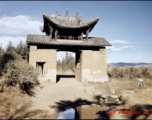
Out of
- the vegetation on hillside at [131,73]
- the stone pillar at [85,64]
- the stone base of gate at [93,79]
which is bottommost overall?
the stone base of gate at [93,79]

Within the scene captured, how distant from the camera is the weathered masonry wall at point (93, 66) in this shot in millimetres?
16203

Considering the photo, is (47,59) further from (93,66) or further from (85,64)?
(93,66)

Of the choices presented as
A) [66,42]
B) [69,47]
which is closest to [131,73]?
[69,47]

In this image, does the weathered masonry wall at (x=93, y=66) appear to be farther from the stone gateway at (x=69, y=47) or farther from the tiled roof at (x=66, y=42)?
the tiled roof at (x=66, y=42)

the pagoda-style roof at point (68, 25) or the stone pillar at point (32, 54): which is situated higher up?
the pagoda-style roof at point (68, 25)

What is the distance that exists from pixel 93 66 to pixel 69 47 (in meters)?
3.28

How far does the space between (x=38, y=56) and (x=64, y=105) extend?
723 cm

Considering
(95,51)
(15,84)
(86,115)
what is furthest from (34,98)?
(95,51)

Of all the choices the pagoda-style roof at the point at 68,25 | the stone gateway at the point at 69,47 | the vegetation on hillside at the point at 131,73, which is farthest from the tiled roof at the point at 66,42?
the vegetation on hillside at the point at 131,73

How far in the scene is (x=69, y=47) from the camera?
54.2 feet

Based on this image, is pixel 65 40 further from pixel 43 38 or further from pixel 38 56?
pixel 38 56

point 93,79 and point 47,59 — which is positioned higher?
point 47,59

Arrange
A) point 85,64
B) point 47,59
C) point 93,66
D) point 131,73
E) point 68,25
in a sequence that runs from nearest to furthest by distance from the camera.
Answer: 1. point 47,59
2. point 85,64
3. point 93,66
4. point 68,25
5. point 131,73

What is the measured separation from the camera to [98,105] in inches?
392
